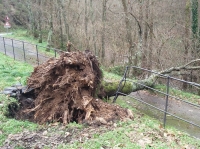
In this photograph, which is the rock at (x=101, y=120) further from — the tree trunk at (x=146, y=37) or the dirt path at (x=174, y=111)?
the tree trunk at (x=146, y=37)

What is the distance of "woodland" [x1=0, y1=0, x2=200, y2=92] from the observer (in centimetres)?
1655

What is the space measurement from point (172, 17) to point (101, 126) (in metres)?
15.9

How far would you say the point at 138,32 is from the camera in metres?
17.1

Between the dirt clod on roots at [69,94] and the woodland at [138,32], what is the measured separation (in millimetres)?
6195

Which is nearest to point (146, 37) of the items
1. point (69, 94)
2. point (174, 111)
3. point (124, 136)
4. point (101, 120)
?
point (174, 111)

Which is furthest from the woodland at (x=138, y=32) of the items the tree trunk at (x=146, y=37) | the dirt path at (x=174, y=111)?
the dirt path at (x=174, y=111)

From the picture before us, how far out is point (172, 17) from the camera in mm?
20094

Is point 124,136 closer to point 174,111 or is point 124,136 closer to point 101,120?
point 101,120

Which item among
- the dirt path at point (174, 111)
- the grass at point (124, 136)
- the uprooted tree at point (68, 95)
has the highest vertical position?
the uprooted tree at point (68, 95)

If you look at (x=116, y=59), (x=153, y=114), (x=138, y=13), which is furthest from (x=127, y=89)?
(x=116, y=59)

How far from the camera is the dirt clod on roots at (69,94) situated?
6.72m

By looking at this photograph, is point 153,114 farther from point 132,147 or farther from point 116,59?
point 116,59

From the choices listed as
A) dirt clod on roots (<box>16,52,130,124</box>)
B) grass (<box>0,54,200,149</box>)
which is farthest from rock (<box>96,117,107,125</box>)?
grass (<box>0,54,200,149</box>)

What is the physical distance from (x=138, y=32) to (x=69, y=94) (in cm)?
1116
